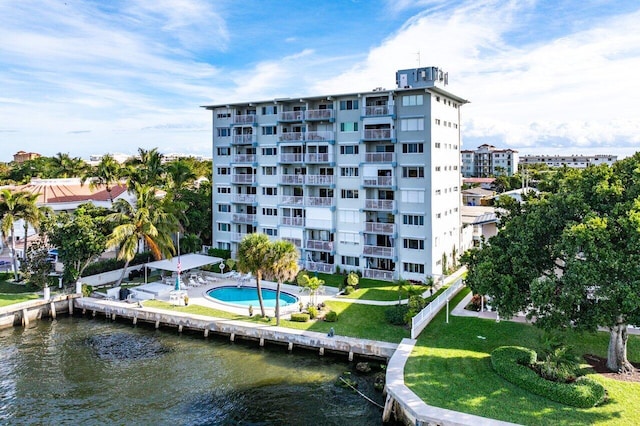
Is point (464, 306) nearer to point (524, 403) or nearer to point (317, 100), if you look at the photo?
point (524, 403)

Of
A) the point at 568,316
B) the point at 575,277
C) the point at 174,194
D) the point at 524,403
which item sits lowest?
the point at 524,403

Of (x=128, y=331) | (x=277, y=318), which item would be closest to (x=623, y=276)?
(x=277, y=318)

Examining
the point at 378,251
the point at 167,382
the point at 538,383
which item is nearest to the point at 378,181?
the point at 378,251

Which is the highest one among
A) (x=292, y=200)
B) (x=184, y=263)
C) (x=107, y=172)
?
(x=107, y=172)

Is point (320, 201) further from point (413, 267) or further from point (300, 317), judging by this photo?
point (300, 317)

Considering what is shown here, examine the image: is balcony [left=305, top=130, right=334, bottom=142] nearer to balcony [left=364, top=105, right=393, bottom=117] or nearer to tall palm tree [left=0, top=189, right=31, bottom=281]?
balcony [left=364, top=105, right=393, bottom=117]
